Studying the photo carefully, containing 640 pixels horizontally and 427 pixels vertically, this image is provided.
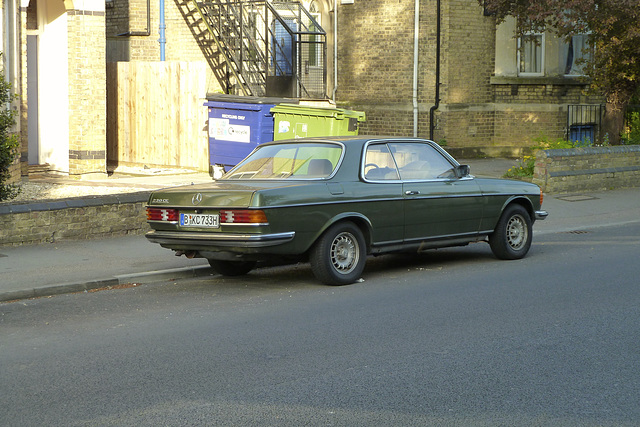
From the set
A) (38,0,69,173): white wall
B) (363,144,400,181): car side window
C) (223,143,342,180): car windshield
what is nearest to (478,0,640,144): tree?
(38,0,69,173): white wall

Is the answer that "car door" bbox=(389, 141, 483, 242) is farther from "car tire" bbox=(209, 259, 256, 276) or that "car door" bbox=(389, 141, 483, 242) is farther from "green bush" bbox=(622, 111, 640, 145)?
"green bush" bbox=(622, 111, 640, 145)

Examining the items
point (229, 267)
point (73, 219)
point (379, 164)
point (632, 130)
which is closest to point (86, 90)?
point (73, 219)

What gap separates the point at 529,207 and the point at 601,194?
771 cm

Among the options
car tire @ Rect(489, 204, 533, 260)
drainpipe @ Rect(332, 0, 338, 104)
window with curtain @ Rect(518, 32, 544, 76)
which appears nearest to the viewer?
car tire @ Rect(489, 204, 533, 260)

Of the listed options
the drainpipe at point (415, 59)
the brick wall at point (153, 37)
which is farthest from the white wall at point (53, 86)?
the drainpipe at point (415, 59)

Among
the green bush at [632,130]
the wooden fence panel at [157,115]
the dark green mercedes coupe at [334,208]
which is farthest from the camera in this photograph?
the green bush at [632,130]

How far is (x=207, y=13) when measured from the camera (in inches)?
907

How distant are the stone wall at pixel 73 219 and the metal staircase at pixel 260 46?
33.7 feet

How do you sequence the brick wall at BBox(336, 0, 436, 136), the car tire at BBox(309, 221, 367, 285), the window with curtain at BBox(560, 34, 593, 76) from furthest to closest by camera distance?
the window with curtain at BBox(560, 34, 593, 76), the brick wall at BBox(336, 0, 436, 136), the car tire at BBox(309, 221, 367, 285)

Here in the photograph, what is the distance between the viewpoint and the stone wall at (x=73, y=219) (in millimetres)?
10445

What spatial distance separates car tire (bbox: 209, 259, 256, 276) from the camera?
942 centimetres

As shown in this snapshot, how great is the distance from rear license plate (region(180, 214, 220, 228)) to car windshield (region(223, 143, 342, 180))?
0.92 m

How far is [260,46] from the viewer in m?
23.1

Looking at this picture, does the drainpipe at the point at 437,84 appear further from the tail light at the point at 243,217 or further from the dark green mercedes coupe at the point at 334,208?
the tail light at the point at 243,217
